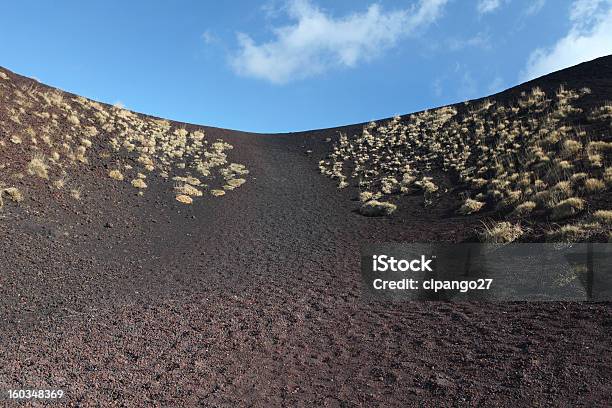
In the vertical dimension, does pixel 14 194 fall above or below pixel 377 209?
below

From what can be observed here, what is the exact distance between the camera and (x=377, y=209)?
69.7ft

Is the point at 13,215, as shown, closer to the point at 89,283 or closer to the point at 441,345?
the point at 89,283

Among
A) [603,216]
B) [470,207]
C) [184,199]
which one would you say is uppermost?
[184,199]

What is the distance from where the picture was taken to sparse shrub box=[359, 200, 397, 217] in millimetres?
20919

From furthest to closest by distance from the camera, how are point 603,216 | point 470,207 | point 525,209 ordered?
point 470,207
point 525,209
point 603,216

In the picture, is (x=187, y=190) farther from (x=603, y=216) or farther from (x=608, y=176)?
(x=608, y=176)

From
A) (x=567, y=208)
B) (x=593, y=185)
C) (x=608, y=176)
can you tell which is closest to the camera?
(x=567, y=208)

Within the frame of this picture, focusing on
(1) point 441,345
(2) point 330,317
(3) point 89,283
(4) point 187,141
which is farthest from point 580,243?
(4) point 187,141

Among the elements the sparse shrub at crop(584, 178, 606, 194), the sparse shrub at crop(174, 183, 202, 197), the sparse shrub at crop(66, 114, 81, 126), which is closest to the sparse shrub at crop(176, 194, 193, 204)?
the sparse shrub at crop(174, 183, 202, 197)

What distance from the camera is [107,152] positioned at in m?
25.1

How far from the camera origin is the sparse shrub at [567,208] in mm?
13648

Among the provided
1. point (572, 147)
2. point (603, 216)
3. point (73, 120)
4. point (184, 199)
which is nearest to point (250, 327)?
point (603, 216)

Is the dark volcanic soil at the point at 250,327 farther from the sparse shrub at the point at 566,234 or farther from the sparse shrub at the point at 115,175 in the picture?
the sparse shrub at the point at 115,175

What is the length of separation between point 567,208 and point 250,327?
37.6 feet
